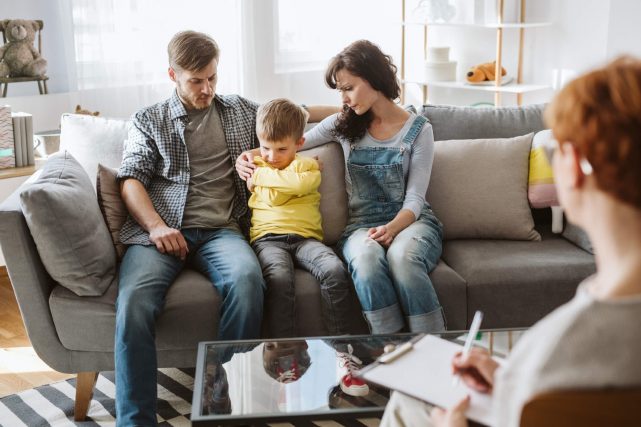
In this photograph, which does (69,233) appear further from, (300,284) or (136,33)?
(136,33)

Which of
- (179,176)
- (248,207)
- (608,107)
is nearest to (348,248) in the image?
(248,207)

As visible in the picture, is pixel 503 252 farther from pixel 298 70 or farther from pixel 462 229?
pixel 298 70

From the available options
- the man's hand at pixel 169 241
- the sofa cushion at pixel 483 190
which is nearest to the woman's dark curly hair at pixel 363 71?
the sofa cushion at pixel 483 190

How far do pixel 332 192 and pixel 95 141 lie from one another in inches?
33.1

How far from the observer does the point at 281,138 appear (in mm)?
2455

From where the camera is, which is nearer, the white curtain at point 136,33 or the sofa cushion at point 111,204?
the sofa cushion at point 111,204

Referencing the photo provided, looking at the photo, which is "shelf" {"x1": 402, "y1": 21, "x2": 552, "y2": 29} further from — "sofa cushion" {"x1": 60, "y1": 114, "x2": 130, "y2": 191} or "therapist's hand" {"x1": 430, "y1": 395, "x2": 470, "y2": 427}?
"therapist's hand" {"x1": 430, "y1": 395, "x2": 470, "y2": 427}

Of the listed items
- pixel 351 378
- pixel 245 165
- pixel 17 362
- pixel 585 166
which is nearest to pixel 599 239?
pixel 585 166

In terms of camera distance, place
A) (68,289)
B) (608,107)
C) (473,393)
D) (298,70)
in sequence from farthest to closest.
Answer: (298,70) < (68,289) < (473,393) < (608,107)

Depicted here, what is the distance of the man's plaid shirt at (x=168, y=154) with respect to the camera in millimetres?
2463

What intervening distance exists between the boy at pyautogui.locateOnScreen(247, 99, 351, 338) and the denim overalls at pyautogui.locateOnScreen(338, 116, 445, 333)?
0.09m

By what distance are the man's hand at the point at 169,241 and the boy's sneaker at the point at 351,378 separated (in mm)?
719

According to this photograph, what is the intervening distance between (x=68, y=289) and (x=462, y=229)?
4.31 feet

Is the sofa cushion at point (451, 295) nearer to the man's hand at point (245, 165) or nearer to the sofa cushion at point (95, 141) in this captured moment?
the man's hand at point (245, 165)
